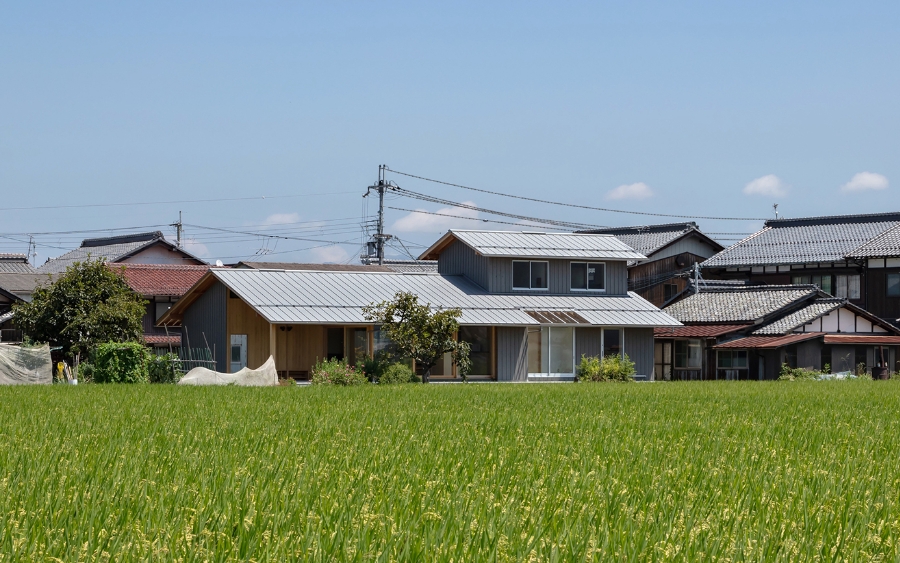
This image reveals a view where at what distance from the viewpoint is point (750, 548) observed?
461 cm

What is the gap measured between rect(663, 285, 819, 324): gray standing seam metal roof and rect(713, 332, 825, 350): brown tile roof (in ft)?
5.41

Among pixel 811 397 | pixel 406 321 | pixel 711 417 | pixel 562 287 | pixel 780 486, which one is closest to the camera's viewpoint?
pixel 780 486

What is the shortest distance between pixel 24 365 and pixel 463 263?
58.3 ft

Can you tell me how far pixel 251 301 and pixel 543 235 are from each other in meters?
14.2

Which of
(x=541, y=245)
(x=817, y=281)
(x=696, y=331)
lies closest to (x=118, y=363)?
(x=541, y=245)

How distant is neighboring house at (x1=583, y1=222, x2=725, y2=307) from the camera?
52250mm

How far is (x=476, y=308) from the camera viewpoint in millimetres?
Answer: 35938

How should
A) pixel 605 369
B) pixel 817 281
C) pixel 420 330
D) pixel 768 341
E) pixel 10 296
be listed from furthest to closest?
Answer: pixel 817 281
pixel 10 296
pixel 768 341
pixel 605 369
pixel 420 330

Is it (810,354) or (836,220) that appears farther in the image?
(836,220)

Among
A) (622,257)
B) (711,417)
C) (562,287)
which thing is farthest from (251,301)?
(711,417)

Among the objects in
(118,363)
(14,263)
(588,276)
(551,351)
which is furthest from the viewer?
(14,263)

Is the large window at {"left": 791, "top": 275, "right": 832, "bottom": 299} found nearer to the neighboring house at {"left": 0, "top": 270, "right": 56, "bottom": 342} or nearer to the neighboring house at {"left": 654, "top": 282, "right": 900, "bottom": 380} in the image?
the neighboring house at {"left": 654, "top": 282, "right": 900, "bottom": 380}

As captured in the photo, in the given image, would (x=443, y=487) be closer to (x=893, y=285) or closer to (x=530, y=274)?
A: (x=530, y=274)

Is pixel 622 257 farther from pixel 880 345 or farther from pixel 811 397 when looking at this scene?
pixel 811 397
